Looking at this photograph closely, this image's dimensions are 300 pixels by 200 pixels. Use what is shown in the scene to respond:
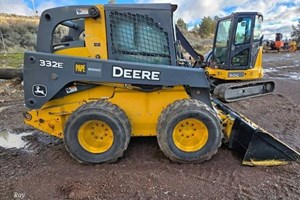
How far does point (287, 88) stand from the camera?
9.58m

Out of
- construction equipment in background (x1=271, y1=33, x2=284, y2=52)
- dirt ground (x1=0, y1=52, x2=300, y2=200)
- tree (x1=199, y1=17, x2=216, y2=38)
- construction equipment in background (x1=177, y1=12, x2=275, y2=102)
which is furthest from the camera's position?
tree (x1=199, y1=17, x2=216, y2=38)

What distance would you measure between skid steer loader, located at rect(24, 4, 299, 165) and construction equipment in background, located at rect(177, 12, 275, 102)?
170 inches

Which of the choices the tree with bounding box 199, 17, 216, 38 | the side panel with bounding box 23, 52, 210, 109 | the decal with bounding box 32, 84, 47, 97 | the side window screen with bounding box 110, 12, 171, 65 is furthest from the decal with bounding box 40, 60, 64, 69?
the tree with bounding box 199, 17, 216, 38

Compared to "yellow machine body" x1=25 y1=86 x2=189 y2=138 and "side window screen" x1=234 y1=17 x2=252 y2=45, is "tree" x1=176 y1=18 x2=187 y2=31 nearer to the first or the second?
"side window screen" x1=234 y1=17 x2=252 y2=45

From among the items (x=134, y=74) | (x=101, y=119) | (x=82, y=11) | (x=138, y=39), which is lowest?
(x=101, y=119)

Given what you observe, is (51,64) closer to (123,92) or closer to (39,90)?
(39,90)

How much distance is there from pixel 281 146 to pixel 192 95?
131 cm

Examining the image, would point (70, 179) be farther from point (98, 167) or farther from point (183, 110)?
point (183, 110)

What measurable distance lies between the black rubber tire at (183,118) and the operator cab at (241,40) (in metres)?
5.18

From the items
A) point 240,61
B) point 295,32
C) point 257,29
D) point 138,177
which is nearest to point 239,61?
point 240,61

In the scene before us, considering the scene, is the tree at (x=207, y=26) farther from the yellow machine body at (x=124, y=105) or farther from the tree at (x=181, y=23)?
the yellow machine body at (x=124, y=105)

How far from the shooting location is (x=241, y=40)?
8391 mm

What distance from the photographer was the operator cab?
323 inches

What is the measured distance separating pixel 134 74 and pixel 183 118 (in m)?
0.83
